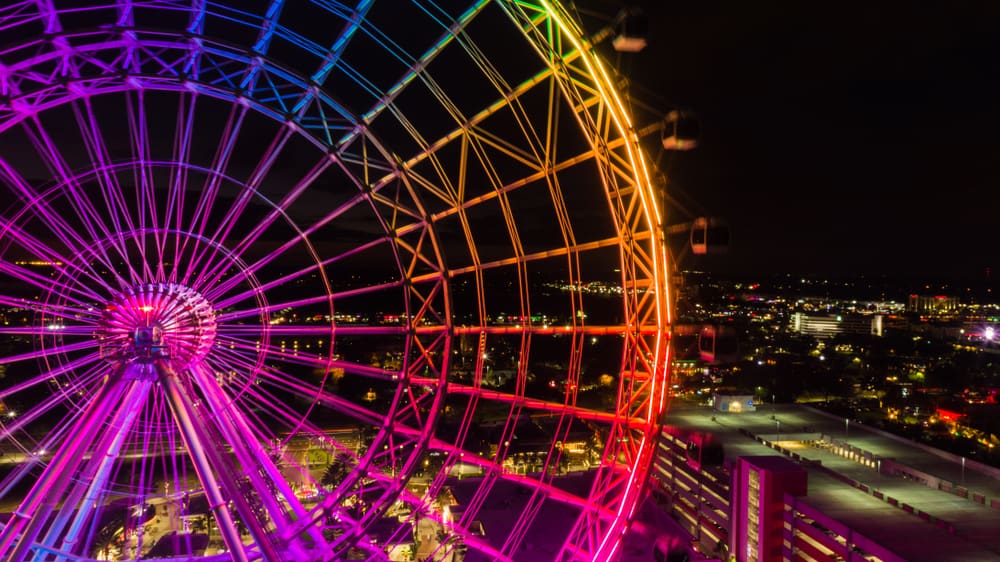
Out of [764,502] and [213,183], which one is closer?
[213,183]

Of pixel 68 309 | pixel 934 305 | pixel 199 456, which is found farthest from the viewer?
pixel 934 305

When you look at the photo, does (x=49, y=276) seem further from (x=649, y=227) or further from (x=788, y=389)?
(x=788, y=389)

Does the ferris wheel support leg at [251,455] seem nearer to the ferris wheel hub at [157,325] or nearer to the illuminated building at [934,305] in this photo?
the ferris wheel hub at [157,325]

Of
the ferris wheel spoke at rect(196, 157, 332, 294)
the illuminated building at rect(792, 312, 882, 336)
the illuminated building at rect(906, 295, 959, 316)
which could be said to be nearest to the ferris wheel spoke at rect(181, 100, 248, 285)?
the ferris wheel spoke at rect(196, 157, 332, 294)

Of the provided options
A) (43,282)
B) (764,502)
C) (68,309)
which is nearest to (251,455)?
(68,309)

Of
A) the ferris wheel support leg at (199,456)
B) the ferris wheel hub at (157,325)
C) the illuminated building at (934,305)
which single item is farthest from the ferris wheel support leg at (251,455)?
the illuminated building at (934,305)

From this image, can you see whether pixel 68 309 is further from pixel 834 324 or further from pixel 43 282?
pixel 834 324
